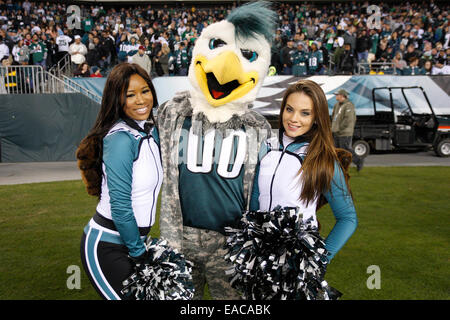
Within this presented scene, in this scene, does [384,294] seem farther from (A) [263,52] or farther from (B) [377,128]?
(B) [377,128]

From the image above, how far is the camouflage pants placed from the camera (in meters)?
2.28

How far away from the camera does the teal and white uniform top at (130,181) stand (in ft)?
6.44

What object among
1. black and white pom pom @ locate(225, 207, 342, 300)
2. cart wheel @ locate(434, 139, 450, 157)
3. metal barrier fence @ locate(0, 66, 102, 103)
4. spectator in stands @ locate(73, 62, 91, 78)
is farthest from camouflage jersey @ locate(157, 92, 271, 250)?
spectator in stands @ locate(73, 62, 91, 78)

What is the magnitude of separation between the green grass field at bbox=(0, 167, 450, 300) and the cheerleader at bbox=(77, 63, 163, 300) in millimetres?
1681

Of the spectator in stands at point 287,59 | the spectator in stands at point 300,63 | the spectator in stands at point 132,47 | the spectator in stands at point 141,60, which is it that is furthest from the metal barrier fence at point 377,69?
the spectator in stands at point 132,47

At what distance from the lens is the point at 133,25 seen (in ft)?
65.4

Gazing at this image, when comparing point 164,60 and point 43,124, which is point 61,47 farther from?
point 43,124

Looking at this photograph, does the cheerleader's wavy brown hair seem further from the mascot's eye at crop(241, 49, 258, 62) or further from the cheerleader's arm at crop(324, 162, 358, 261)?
the mascot's eye at crop(241, 49, 258, 62)

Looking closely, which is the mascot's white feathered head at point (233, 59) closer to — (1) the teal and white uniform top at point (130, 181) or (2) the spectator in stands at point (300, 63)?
(1) the teal and white uniform top at point (130, 181)

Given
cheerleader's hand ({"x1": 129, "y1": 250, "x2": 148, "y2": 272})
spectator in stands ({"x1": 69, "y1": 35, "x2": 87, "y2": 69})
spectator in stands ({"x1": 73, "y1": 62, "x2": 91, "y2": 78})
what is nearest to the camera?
cheerleader's hand ({"x1": 129, "y1": 250, "x2": 148, "y2": 272})

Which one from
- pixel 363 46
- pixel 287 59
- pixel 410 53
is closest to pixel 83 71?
pixel 287 59

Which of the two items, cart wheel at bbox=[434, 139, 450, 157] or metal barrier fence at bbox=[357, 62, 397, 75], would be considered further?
metal barrier fence at bbox=[357, 62, 397, 75]
